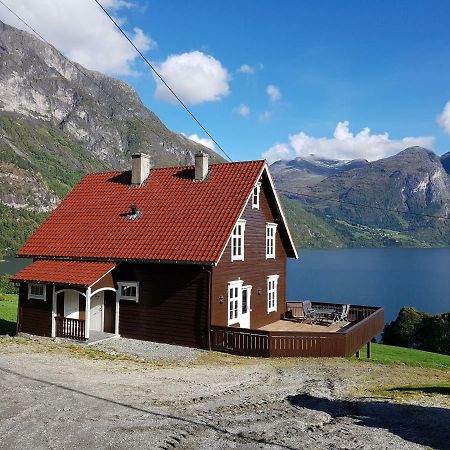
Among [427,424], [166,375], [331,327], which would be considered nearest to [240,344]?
[166,375]

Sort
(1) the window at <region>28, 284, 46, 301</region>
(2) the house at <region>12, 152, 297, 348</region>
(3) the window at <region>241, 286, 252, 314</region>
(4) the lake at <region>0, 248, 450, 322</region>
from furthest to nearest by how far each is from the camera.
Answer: (4) the lake at <region>0, 248, 450, 322</region> < (3) the window at <region>241, 286, 252, 314</region> < (1) the window at <region>28, 284, 46, 301</region> < (2) the house at <region>12, 152, 297, 348</region>

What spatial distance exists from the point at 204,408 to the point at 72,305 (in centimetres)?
1430

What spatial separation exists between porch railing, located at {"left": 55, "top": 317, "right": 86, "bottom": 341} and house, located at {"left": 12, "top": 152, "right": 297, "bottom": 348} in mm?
46

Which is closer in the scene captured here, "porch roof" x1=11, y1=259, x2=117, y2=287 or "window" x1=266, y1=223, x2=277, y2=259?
"porch roof" x1=11, y1=259, x2=117, y2=287

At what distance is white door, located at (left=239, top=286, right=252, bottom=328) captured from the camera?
24.2 m

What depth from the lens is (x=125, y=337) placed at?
22797 mm

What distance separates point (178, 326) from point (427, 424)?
12918 mm

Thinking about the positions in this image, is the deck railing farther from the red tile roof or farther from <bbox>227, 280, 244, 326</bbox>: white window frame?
the red tile roof

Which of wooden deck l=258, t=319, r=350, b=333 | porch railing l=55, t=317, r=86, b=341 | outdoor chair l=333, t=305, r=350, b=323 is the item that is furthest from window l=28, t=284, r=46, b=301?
outdoor chair l=333, t=305, r=350, b=323

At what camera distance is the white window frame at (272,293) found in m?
27.4

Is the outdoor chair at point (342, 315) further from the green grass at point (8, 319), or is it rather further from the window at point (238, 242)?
the green grass at point (8, 319)

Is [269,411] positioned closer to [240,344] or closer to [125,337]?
[240,344]

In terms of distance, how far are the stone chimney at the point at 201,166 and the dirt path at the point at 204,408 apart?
11.2m

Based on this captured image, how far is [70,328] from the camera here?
876 inches
